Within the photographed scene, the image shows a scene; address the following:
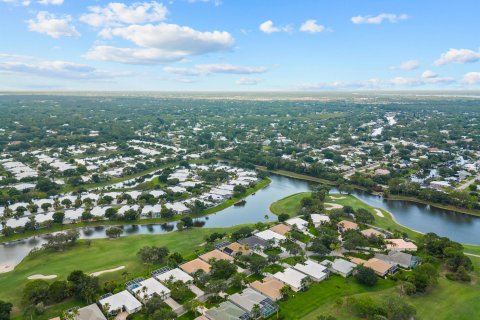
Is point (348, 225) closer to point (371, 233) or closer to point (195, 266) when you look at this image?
point (371, 233)

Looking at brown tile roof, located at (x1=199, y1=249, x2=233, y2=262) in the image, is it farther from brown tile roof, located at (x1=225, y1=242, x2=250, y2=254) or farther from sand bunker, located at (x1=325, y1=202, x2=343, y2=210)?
sand bunker, located at (x1=325, y1=202, x2=343, y2=210)

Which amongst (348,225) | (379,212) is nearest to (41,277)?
(348,225)

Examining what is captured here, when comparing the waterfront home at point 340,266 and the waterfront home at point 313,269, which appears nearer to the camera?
the waterfront home at point 313,269

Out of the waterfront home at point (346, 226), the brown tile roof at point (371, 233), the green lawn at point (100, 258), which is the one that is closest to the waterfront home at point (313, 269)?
the brown tile roof at point (371, 233)

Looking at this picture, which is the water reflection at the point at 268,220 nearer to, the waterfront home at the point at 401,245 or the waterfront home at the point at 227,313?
the waterfront home at the point at 401,245

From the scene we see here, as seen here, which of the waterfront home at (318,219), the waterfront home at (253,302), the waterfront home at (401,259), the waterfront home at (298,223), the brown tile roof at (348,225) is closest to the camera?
the waterfront home at (253,302)

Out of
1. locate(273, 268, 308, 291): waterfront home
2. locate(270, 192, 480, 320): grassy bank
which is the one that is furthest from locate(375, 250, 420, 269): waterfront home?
locate(273, 268, 308, 291): waterfront home
